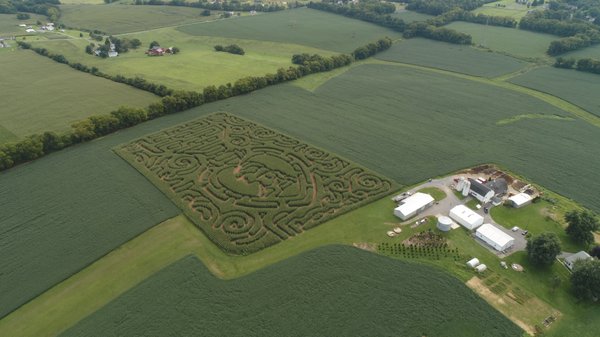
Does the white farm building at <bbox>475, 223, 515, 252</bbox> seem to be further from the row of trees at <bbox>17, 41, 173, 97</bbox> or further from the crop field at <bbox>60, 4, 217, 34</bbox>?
the crop field at <bbox>60, 4, 217, 34</bbox>

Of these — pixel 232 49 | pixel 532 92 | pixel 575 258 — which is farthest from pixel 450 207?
pixel 232 49

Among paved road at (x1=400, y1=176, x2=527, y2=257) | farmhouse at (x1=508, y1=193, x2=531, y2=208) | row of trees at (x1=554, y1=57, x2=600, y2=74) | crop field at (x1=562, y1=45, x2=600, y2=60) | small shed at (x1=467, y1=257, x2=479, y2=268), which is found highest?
crop field at (x1=562, y1=45, x2=600, y2=60)

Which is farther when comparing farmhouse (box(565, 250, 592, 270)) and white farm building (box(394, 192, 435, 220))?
white farm building (box(394, 192, 435, 220))

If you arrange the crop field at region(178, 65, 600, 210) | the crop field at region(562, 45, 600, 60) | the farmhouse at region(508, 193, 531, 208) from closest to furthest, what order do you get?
the farmhouse at region(508, 193, 531, 208) → the crop field at region(178, 65, 600, 210) → the crop field at region(562, 45, 600, 60)

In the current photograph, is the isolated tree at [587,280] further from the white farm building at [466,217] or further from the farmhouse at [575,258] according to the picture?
the white farm building at [466,217]

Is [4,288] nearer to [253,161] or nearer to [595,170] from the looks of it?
[253,161]

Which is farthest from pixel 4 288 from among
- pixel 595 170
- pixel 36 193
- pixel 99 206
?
pixel 595 170

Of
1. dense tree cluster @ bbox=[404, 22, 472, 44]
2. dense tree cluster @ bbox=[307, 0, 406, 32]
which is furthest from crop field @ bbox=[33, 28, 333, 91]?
dense tree cluster @ bbox=[307, 0, 406, 32]

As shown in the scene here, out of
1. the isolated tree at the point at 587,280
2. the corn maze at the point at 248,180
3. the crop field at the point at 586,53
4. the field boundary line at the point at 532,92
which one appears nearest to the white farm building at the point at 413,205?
the corn maze at the point at 248,180

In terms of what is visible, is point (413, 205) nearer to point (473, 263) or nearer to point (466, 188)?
point (466, 188)
